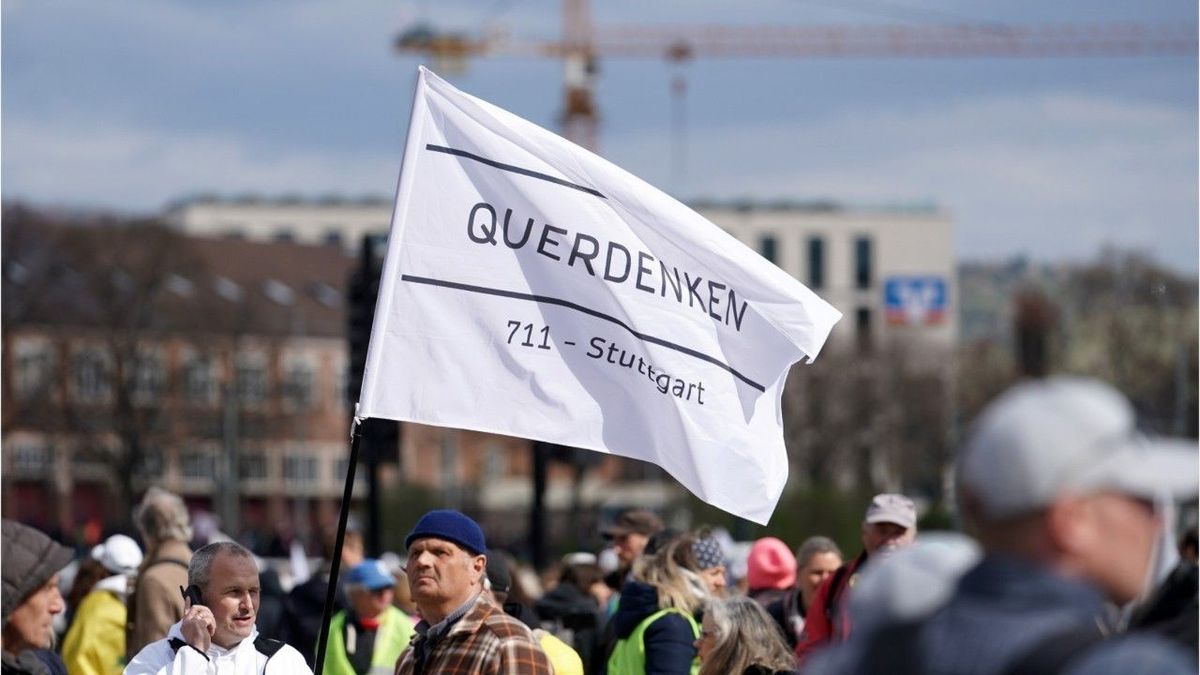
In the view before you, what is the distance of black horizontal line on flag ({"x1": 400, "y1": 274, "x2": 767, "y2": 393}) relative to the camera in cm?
704

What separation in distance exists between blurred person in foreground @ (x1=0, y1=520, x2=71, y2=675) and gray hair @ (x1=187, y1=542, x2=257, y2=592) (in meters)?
0.40

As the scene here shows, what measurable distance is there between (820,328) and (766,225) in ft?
370

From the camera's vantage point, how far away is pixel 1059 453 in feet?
10.1

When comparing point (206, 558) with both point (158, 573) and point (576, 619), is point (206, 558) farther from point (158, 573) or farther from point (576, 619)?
point (576, 619)

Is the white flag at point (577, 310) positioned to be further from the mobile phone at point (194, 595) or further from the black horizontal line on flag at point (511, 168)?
the mobile phone at point (194, 595)

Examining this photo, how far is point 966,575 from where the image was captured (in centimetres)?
318

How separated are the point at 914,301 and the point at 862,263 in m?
18.6

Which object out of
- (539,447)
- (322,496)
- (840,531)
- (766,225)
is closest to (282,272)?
(322,496)

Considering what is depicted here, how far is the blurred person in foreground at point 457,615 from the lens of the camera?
5805 mm

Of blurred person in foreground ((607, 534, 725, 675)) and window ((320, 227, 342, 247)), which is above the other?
window ((320, 227, 342, 247))

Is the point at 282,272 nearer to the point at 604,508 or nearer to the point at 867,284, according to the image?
the point at 604,508

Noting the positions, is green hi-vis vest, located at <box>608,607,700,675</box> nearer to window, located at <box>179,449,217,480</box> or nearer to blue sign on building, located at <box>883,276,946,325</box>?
window, located at <box>179,449,217,480</box>

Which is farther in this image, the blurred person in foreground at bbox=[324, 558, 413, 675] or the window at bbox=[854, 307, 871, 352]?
the window at bbox=[854, 307, 871, 352]

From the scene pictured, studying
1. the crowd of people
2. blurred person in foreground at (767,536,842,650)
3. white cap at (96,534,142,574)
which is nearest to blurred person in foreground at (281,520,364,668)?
the crowd of people
